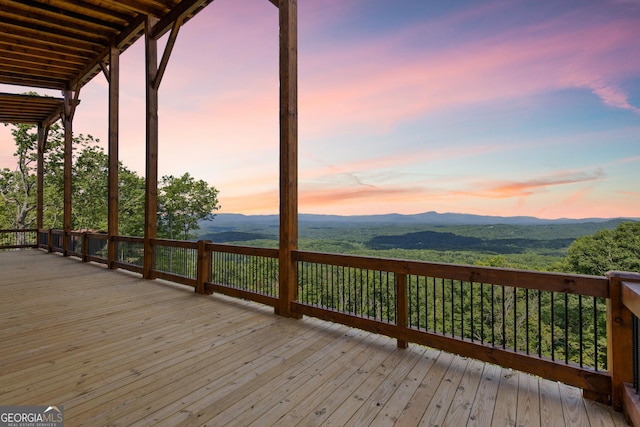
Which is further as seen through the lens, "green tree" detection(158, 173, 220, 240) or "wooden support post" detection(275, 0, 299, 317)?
"green tree" detection(158, 173, 220, 240)

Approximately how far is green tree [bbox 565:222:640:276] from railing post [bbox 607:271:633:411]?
15659mm

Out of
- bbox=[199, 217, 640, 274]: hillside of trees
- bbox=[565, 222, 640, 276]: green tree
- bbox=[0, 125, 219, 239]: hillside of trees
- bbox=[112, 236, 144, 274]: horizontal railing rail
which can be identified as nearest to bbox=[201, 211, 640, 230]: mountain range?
bbox=[199, 217, 640, 274]: hillside of trees

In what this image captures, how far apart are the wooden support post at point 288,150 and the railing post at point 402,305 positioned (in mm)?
1376

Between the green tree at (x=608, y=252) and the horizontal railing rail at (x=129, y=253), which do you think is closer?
the horizontal railing rail at (x=129, y=253)

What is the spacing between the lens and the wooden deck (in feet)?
5.69

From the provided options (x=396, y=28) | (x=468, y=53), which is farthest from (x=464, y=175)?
(x=396, y=28)

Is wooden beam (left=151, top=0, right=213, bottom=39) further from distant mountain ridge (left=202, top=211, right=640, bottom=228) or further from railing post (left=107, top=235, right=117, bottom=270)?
distant mountain ridge (left=202, top=211, right=640, bottom=228)

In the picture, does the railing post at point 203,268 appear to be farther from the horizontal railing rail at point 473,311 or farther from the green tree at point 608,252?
the green tree at point 608,252

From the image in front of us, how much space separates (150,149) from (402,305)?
5445 mm

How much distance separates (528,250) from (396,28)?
16899 millimetres

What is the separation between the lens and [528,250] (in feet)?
61.6

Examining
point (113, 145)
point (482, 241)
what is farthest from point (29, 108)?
point (482, 241)

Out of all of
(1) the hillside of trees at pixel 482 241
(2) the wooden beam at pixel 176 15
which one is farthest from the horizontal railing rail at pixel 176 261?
(1) the hillside of trees at pixel 482 241

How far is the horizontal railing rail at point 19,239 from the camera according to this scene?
10734 mm
